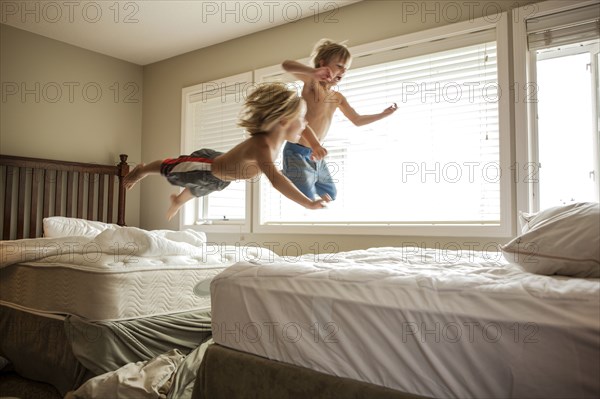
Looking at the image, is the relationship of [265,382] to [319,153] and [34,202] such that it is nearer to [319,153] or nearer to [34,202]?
[319,153]

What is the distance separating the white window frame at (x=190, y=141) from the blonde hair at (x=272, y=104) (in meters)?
2.23

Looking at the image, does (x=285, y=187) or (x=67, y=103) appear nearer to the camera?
(x=285, y=187)

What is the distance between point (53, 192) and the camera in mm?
3621

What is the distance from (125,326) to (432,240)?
1.82 meters

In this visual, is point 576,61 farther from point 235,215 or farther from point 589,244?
point 235,215

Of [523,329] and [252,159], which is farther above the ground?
[252,159]

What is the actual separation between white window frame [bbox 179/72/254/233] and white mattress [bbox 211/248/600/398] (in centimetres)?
225

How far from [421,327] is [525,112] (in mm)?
1916

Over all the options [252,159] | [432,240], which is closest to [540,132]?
[432,240]

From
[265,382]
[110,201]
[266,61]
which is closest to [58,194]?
[110,201]

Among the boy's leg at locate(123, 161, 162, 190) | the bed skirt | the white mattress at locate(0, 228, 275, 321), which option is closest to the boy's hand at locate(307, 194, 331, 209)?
the bed skirt

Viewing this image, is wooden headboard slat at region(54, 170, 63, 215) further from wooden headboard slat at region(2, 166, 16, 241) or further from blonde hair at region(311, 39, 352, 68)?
blonde hair at region(311, 39, 352, 68)

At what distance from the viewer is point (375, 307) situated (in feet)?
3.63

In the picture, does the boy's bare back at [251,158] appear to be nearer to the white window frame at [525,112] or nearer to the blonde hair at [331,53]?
the blonde hair at [331,53]
